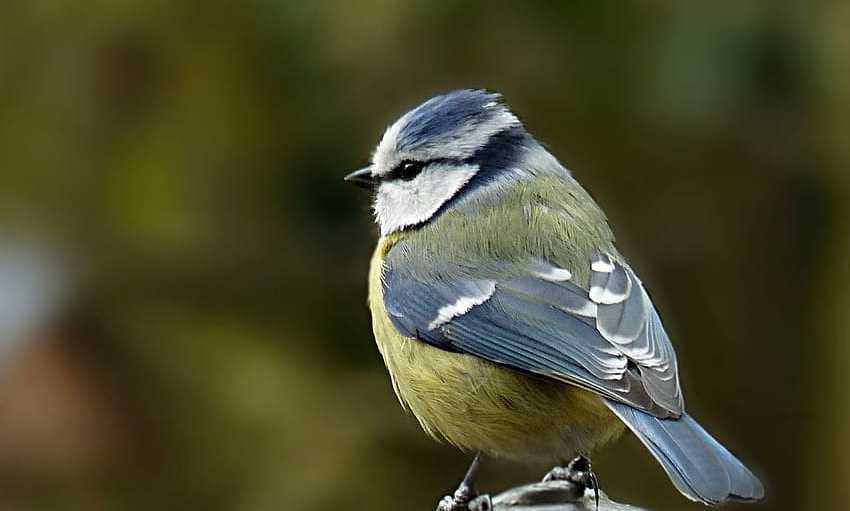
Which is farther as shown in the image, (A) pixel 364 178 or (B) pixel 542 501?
(A) pixel 364 178

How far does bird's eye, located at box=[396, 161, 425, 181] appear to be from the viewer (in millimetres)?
2408

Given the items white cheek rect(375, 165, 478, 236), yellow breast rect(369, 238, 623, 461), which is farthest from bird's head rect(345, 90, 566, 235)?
yellow breast rect(369, 238, 623, 461)

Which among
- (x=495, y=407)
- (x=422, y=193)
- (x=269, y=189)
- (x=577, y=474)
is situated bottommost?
(x=577, y=474)

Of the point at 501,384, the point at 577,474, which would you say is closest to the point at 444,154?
the point at 501,384

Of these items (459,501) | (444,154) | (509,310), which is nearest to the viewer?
(459,501)

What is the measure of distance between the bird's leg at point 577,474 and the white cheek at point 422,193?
529 millimetres

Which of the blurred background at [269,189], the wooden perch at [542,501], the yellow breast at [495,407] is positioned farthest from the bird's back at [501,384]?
→ the blurred background at [269,189]

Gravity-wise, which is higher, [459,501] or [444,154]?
[444,154]

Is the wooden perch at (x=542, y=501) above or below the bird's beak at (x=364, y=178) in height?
below

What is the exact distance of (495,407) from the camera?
206cm

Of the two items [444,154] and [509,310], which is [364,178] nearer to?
[444,154]

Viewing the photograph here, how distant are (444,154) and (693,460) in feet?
2.77

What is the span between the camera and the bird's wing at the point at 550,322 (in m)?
1.93

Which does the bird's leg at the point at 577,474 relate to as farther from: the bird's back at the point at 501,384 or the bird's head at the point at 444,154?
the bird's head at the point at 444,154
